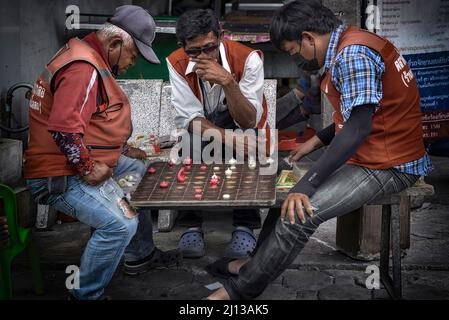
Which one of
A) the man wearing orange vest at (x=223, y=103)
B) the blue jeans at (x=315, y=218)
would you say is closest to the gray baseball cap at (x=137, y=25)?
the man wearing orange vest at (x=223, y=103)

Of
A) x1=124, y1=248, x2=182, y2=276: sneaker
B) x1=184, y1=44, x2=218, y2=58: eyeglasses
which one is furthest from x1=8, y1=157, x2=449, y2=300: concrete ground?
x1=184, y1=44, x2=218, y2=58: eyeglasses

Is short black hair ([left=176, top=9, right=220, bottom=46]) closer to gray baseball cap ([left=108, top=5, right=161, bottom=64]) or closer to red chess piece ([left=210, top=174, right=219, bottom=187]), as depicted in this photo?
gray baseball cap ([left=108, top=5, right=161, bottom=64])

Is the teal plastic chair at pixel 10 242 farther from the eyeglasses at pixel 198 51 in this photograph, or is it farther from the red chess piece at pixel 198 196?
the eyeglasses at pixel 198 51

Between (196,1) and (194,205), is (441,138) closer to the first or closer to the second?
(194,205)

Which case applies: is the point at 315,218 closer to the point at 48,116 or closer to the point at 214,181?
the point at 214,181

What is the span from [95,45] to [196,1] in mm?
7198

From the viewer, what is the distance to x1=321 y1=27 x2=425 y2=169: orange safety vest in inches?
151

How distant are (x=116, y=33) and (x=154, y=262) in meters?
1.61

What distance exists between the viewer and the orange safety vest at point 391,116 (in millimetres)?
3838

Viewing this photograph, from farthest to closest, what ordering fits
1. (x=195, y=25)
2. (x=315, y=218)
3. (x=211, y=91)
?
(x=211, y=91) < (x=195, y=25) < (x=315, y=218)

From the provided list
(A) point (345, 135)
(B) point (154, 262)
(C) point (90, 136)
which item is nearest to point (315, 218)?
(A) point (345, 135)

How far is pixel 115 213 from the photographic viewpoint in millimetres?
3906

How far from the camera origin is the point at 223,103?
5.17 metres
